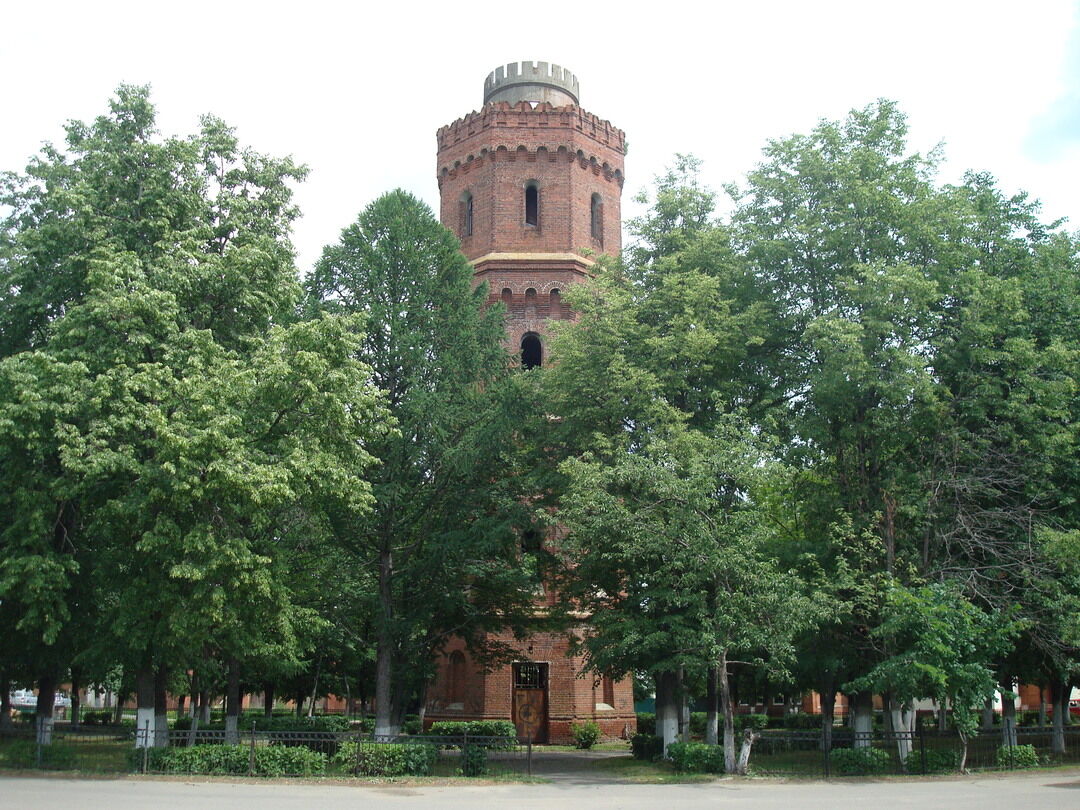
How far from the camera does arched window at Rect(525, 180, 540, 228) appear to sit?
33.2 metres

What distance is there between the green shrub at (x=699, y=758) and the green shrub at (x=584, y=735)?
756cm

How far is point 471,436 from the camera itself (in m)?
22.3

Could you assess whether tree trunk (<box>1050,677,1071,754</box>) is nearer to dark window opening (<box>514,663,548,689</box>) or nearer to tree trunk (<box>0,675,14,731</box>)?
dark window opening (<box>514,663,548,689</box>)

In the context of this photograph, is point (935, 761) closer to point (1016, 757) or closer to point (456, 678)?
point (1016, 757)

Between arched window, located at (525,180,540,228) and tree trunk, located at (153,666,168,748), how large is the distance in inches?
741

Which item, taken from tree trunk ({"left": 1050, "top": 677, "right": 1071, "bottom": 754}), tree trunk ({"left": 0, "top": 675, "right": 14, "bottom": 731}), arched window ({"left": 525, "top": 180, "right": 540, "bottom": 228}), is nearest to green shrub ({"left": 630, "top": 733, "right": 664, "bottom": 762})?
tree trunk ({"left": 1050, "top": 677, "right": 1071, "bottom": 754})

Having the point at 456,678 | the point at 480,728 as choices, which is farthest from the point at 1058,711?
the point at 456,678

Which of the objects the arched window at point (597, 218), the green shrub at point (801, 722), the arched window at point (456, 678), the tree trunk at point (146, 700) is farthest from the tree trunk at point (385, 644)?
the green shrub at point (801, 722)

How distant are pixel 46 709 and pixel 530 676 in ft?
43.6

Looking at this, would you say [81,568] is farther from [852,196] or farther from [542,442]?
[852,196]

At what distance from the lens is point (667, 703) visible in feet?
78.8

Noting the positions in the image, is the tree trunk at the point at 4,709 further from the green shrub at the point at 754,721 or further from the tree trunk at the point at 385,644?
the green shrub at the point at 754,721

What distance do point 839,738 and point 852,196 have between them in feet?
41.4

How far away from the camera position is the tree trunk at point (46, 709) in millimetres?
20603
